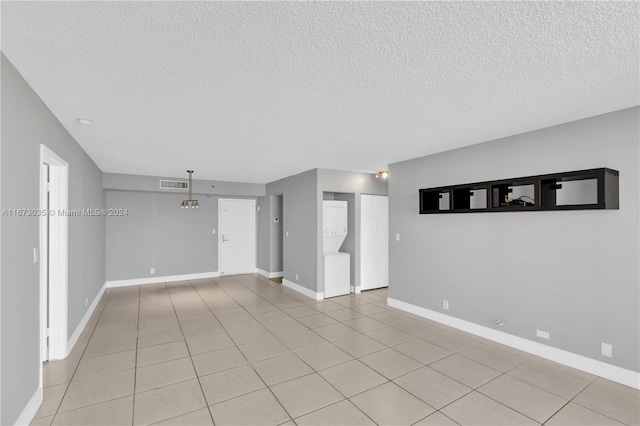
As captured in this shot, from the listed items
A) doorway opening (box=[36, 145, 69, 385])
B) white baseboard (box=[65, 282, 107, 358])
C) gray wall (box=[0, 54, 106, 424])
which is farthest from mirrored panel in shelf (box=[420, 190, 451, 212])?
white baseboard (box=[65, 282, 107, 358])

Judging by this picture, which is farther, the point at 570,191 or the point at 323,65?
the point at 570,191

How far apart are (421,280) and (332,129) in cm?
275

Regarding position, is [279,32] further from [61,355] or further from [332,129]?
[61,355]

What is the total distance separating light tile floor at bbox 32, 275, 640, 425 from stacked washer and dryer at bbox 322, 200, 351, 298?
127cm

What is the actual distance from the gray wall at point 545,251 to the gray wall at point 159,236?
17.3 ft

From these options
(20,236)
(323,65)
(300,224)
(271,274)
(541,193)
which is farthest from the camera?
(271,274)

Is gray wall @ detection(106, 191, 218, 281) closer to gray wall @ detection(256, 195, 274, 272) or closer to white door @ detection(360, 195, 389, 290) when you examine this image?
gray wall @ detection(256, 195, 274, 272)

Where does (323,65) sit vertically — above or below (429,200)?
above

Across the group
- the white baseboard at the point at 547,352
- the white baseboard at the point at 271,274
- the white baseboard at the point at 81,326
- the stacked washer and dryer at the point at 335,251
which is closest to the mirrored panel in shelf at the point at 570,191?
the white baseboard at the point at 547,352

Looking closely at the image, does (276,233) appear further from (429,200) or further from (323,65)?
(323,65)

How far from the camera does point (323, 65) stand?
192cm

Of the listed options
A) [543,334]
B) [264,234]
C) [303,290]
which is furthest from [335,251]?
[543,334]

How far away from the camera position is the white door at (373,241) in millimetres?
6199

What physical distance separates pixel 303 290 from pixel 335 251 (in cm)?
102
